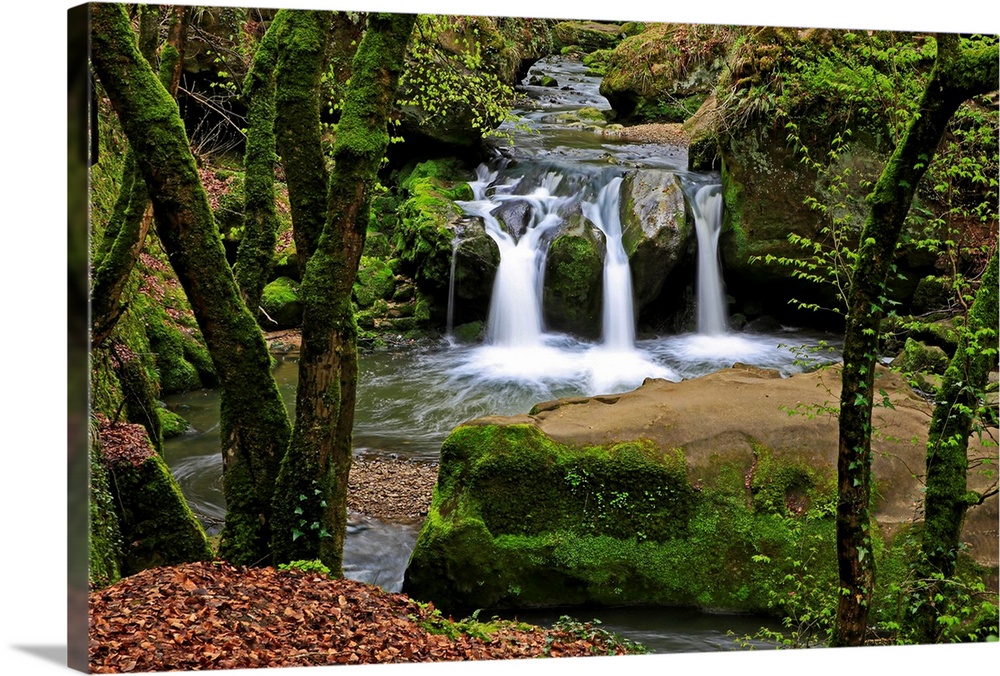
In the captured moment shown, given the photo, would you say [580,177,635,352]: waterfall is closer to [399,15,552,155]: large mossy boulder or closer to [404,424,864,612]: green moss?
[399,15,552,155]: large mossy boulder

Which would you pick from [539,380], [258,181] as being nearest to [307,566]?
[258,181]

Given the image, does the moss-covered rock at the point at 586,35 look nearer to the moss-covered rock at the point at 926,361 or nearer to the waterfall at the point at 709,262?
the waterfall at the point at 709,262

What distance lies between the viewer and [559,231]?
9.66 metres

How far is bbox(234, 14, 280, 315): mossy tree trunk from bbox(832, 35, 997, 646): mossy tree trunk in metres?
3.11

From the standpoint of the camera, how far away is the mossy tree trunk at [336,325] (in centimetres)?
459

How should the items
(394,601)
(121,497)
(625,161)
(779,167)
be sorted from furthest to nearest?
(625,161), (779,167), (121,497), (394,601)

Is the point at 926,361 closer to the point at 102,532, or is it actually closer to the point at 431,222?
the point at 102,532

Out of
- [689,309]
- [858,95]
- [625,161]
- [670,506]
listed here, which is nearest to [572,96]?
[625,161]

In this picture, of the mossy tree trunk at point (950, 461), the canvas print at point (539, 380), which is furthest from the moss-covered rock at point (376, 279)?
the mossy tree trunk at point (950, 461)

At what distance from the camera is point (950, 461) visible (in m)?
4.67

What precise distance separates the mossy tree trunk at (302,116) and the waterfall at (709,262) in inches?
137

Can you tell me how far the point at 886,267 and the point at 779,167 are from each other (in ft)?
11.4

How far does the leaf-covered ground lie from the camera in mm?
3826

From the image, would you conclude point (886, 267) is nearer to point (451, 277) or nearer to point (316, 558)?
point (316, 558)
